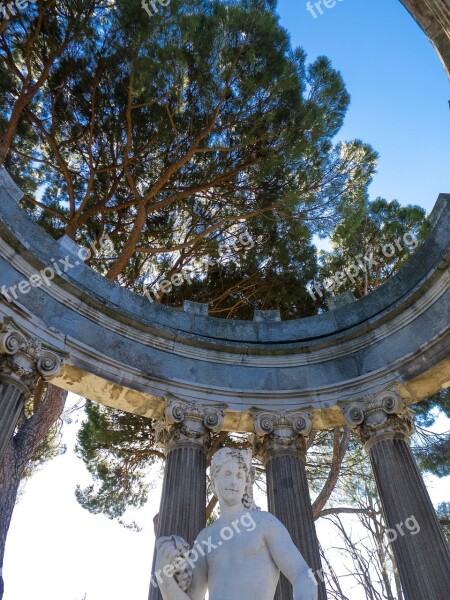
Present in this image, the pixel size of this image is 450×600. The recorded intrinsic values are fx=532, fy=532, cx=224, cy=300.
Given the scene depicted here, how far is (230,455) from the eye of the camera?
5348mm

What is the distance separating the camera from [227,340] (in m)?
13.1

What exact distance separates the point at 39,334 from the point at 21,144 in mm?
10263

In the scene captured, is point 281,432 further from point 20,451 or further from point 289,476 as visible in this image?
point 20,451

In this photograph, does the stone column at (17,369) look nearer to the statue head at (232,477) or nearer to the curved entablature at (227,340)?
the curved entablature at (227,340)

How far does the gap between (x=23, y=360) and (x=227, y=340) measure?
198 inches

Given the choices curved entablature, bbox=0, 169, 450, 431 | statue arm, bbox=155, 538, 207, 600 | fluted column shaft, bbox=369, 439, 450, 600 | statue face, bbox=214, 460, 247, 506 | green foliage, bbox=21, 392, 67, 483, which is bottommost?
statue arm, bbox=155, 538, 207, 600

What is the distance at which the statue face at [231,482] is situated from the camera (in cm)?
523

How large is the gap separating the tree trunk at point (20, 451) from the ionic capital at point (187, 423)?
3.22 metres

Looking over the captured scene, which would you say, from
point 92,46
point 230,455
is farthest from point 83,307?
point 92,46

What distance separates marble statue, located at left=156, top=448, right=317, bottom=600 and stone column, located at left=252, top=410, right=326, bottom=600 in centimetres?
480

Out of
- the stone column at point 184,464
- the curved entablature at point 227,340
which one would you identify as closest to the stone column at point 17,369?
the curved entablature at point 227,340

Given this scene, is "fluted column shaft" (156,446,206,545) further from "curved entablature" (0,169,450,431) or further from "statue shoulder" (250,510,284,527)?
"statue shoulder" (250,510,284,527)

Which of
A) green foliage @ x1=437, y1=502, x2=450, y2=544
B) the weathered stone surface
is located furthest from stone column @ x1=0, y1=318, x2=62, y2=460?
green foliage @ x1=437, y1=502, x2=450, y2=544

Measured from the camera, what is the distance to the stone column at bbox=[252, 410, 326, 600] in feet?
31.4
